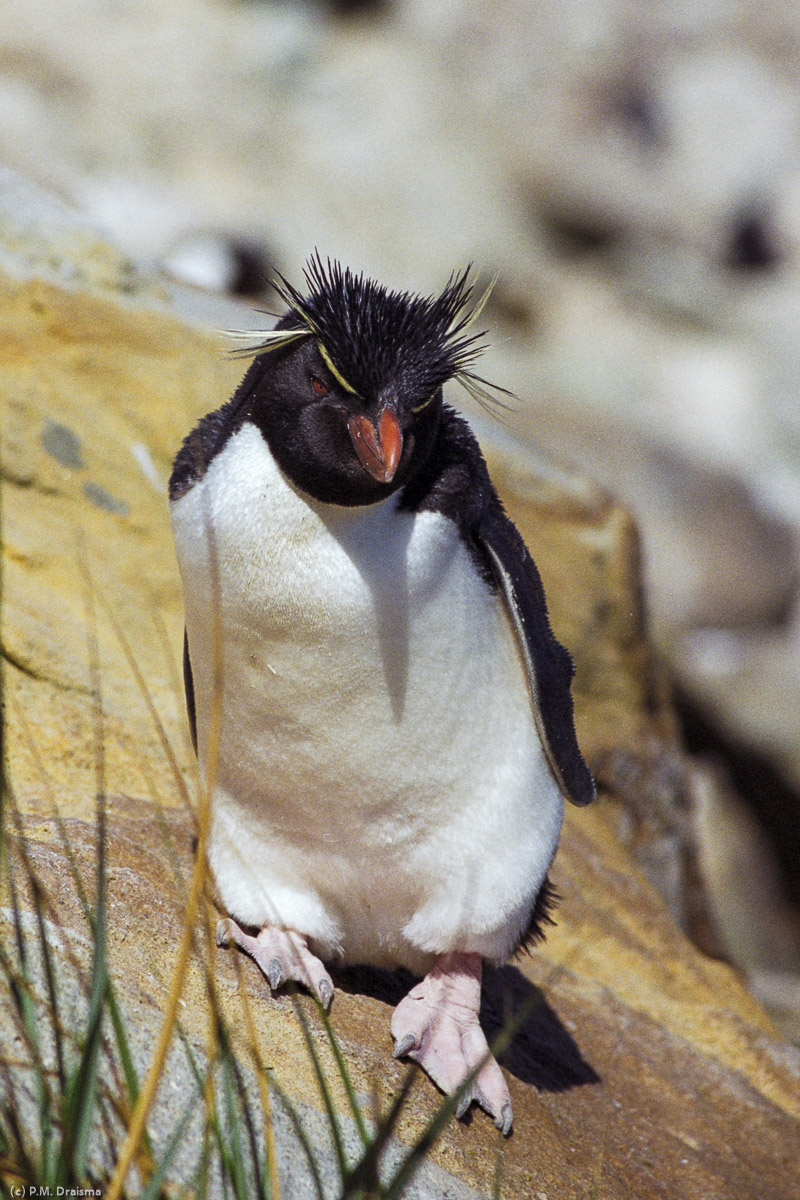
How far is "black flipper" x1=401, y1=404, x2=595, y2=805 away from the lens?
250cm

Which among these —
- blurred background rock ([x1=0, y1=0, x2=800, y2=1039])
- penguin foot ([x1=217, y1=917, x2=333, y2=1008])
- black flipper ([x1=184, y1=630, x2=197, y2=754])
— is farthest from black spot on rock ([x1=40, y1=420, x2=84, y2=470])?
blurred background rock ([x1=0, y1=0, x2=800, y2=1039])

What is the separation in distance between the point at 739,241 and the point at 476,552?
662 inches

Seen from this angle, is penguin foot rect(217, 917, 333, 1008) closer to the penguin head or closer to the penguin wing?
the penguin wing

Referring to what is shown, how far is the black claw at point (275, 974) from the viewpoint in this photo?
2.51 m

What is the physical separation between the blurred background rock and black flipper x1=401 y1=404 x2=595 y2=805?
38.4 feet

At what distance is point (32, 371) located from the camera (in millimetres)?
4609

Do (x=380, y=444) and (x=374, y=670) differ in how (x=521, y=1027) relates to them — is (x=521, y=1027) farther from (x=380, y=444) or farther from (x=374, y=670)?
(x=380, y=444)

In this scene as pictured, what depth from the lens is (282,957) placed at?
8.49 feet

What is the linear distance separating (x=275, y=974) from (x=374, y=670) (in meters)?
0.68

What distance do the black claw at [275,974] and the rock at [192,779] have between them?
4 cm

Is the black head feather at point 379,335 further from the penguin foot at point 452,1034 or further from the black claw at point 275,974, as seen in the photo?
the penguin foot at point 452,1034

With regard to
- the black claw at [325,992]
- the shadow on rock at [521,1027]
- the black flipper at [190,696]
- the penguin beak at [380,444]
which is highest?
the penguin beak at [380,444]

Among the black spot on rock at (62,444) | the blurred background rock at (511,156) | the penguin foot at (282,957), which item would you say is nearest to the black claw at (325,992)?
the penguin foot at (282,957)

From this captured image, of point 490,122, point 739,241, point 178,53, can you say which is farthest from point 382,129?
point 739,241
